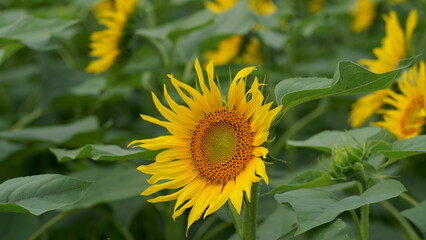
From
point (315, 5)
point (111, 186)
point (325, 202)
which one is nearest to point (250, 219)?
point (325, 202)

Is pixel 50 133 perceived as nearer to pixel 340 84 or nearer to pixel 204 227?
pixel 204 227

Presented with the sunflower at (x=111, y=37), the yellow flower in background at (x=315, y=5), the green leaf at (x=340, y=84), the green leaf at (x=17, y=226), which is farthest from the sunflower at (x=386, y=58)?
the yellow flower in background at (x=315, y=5)

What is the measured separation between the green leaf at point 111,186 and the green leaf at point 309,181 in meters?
0.29

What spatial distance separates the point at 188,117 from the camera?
92 cm

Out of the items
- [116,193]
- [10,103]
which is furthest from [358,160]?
[10,103]

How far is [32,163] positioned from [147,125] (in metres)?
0.33

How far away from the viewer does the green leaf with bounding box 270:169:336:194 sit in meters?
0.91

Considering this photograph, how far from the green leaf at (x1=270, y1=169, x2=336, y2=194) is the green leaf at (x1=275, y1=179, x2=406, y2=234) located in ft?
0.04

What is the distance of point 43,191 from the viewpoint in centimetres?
91

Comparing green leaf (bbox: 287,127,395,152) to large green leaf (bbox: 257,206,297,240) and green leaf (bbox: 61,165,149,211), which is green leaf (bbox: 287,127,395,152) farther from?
green leaf (bbox: 61,165,149,211)

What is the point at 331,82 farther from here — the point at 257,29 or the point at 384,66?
the point at 257,29

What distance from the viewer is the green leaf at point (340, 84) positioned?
2.77 ft

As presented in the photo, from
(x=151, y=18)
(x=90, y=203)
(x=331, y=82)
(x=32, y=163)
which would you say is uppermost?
(x=331, y=82)

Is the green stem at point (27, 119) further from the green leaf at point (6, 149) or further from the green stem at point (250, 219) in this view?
the green stem at point (250, 219)
